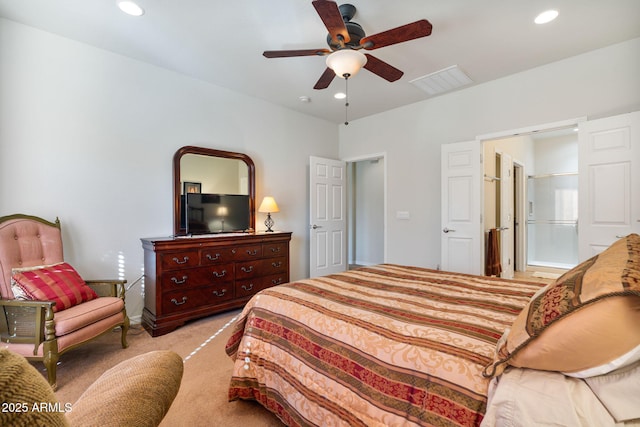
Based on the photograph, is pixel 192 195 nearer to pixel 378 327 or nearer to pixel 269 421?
pixel 269 421

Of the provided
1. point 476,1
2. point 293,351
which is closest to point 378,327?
point 293,351

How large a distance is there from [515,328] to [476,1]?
2440 mm

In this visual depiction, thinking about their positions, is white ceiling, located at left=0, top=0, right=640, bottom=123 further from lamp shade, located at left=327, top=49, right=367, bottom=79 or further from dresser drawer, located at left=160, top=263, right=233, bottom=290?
dresser drawer, located at left=160, top=263, right=233, bottom=290

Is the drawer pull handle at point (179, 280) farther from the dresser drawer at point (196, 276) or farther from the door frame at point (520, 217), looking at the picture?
the door frame at point (520, 217)

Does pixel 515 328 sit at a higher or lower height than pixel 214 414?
higher

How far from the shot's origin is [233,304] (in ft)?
11.1

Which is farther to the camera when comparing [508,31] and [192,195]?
[192,195]

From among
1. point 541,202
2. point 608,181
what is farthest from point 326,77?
point 541,202

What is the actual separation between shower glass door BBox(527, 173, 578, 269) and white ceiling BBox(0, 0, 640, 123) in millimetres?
4094

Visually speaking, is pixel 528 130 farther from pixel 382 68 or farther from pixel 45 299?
pixel 45 299

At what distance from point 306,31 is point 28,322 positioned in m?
3.09

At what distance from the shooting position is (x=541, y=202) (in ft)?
21.0

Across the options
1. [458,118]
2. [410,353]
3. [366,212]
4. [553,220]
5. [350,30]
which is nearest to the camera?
[410,353]

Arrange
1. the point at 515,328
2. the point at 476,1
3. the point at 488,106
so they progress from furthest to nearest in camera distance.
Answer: the point at 488,106 → the point at 476,1 → the point at 515,328
